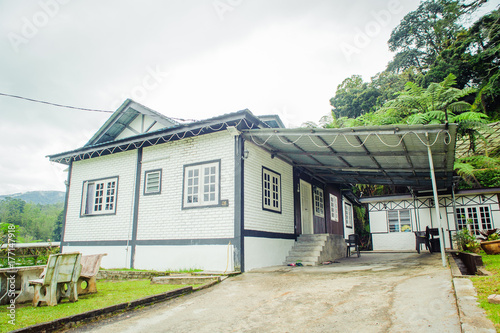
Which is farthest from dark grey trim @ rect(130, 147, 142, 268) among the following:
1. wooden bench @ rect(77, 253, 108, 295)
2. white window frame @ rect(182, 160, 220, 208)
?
wooden bench @ rect(77, 253, 108, 295)

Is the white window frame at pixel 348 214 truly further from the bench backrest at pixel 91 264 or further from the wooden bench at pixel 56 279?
the wooden bench at pixel 56 279

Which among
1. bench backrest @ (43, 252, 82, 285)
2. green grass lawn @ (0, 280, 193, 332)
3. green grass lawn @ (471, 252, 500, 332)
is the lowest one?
green grass lawn @ (0, 280, 193, 332)

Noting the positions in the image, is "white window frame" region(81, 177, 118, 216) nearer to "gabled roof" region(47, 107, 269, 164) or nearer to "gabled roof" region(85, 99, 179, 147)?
"gabled roof" region(47, 107, 269, 164)

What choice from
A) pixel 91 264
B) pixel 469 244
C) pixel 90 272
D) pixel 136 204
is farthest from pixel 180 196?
pixel 469 244

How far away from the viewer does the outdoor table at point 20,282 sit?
543 centimetres

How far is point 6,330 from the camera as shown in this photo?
3.54m

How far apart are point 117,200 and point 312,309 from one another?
8613 mm

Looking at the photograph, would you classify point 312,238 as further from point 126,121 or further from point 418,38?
point 418,38

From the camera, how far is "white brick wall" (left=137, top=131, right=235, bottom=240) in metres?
8.52

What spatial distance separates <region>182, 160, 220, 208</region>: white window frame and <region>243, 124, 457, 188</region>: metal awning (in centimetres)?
143

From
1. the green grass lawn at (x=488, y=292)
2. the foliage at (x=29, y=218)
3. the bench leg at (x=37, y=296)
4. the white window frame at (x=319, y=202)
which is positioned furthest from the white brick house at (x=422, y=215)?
the foliage at (x=29, y=218)

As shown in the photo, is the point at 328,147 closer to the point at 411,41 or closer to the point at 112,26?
the point at 112,26

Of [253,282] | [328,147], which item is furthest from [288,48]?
[253,282]

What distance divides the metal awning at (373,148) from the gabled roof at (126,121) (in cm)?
374
